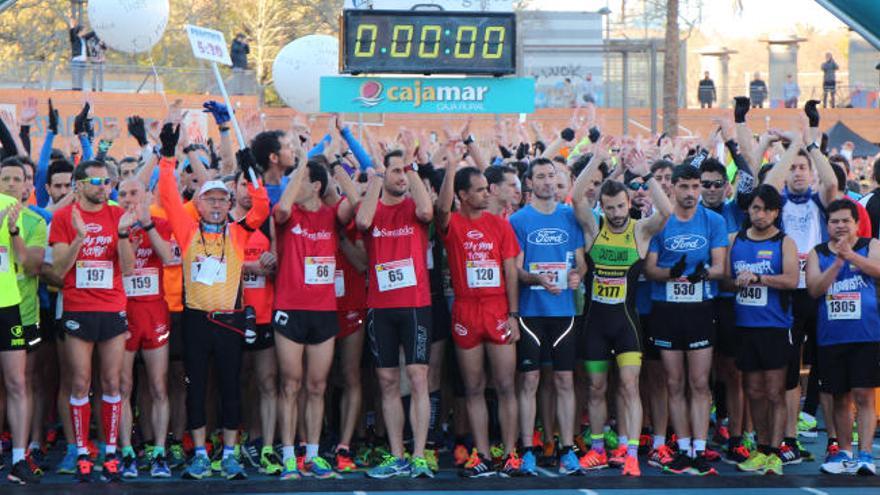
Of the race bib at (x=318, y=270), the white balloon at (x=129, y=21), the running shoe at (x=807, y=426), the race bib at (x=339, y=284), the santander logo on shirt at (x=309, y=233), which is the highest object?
the white balloon at (x=129, y=21)

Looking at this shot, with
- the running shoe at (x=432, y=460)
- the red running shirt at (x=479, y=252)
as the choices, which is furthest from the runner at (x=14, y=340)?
the red running shirt at (x=479, y=252)

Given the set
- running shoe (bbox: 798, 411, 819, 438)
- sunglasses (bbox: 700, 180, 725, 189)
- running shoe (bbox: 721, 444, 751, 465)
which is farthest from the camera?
running shoe (bbox: 798, 411, 819, 438)

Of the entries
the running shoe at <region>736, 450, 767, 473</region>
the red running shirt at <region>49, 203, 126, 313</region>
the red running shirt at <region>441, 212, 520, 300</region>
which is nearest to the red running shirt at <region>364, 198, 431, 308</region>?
the red running shirt at <region>441, 212, 520, 300</region>

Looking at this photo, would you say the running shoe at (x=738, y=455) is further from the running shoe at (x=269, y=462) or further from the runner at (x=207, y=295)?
the runner at (x=207, y=295)

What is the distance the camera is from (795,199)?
10.2 meters

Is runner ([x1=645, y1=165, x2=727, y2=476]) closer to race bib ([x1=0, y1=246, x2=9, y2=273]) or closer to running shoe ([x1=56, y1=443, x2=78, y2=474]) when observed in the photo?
running shoe ([x1=56, y1=443, x2=78, y2=474])

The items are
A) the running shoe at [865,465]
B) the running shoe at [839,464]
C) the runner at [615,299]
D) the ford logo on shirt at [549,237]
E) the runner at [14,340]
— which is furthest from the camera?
the ford logo on shirt at [549,237]

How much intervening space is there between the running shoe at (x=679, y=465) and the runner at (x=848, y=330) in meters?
0.92

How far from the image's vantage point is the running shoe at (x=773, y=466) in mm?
9555

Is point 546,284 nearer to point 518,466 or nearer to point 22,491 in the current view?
point 518,466

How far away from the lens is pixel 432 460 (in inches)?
386

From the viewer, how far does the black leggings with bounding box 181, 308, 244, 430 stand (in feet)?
30.6

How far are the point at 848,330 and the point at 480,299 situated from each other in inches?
98.4

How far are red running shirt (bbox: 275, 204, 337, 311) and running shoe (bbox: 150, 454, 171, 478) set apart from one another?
130cm
